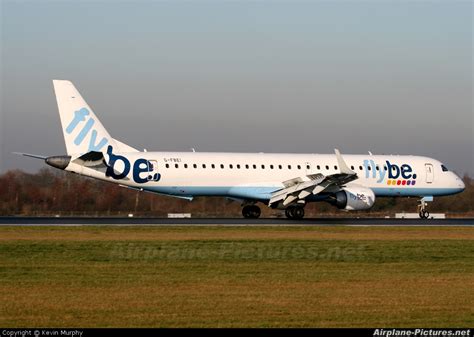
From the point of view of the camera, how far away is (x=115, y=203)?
211 feet

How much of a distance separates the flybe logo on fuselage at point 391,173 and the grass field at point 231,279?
15.5 metres

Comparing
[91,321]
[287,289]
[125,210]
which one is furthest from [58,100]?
[91,321]

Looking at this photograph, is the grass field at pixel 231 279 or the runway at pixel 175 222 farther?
the runway at pixel 175 222

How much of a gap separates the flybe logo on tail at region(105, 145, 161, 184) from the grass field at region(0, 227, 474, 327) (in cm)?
954

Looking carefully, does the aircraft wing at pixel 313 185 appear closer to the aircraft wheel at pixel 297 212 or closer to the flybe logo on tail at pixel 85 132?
the aircraft wheel at pixel 297 212

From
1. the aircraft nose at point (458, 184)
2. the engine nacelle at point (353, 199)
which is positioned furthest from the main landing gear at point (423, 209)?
the engine nacelle at point (353, 199)

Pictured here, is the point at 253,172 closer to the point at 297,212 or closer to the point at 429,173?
the point at 297,212

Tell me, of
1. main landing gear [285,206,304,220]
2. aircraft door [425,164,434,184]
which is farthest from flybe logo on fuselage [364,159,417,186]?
main landing gear [285,206,304,220]

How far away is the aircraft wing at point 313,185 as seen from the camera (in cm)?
4378

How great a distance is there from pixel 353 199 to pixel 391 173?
20.6 ft

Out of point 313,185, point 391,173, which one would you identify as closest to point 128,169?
point 313,185

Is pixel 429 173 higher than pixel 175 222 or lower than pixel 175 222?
higher

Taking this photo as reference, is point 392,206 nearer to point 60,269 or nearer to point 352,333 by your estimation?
point 60,269

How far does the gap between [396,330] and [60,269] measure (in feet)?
34.8
